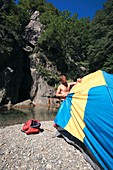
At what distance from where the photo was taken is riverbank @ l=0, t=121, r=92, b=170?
462 centimetres

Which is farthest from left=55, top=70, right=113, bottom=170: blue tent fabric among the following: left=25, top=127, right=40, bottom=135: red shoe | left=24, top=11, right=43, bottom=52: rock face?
left=24, top=11, right=43, bottom=52: rock face

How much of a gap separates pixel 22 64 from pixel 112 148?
94.3 ft

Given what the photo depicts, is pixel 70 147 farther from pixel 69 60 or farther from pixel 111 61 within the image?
pixel 69 60

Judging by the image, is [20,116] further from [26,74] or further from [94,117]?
[26,74]

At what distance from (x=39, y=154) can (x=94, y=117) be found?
2058 mm

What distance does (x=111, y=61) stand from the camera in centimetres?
2477

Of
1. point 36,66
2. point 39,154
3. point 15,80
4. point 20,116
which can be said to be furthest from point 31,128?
point 36,66

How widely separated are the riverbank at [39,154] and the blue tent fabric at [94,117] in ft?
1.99

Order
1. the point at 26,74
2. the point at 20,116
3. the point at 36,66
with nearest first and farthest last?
the point at 20,116 → the point at 36,66 → the point at 26,74

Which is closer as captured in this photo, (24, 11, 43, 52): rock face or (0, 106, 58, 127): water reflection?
(0, 106, 58, 127): water reflection

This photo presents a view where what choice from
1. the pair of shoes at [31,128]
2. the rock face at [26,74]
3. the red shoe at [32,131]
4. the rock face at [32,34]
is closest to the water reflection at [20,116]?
the pair of shoes at [31,128]

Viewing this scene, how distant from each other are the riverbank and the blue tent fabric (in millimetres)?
606

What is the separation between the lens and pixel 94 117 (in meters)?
4.65

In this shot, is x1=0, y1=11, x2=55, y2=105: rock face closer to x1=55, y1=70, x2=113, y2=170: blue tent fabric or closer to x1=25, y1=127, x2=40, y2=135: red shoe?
x1=25, y1=127, x2=40, y2=135: red shoe
